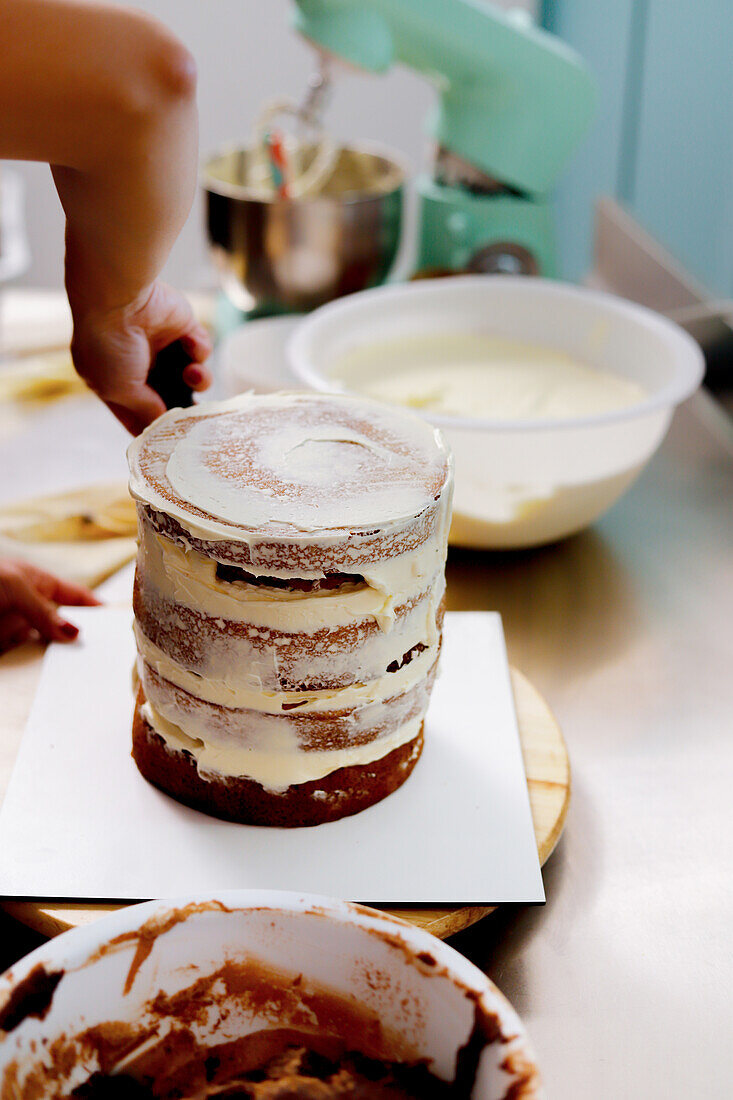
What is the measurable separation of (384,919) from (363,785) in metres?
0.23

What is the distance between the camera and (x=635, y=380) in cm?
126

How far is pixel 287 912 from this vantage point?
23.0 inches

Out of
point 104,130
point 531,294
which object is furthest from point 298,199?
point 104,130

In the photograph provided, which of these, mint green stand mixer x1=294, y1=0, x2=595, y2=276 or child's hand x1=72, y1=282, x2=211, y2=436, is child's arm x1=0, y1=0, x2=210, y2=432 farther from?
mint green stand mixer x1=294, y1=0, x2=595, y2=276

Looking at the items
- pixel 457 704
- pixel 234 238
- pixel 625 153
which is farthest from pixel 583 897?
pixel 625 153

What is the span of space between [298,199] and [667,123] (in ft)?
3.35

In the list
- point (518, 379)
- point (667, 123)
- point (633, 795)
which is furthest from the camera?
point (667, 123)

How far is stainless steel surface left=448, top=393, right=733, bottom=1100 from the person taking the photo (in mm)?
704

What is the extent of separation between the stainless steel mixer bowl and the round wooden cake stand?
834 mm

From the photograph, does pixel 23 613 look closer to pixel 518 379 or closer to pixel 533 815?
pixel 533 815

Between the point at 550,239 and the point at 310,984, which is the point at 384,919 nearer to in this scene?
the point at 310,984

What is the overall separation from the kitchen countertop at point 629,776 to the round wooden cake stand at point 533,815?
0.04 m

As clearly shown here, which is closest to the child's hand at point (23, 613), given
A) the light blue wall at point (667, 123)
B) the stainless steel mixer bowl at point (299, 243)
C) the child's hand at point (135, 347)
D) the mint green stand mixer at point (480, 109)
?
the child's hand at point (135, 347)

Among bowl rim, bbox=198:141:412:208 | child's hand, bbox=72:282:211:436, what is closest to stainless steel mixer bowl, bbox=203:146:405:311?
bowl rim, bbox=198:141:412:208
